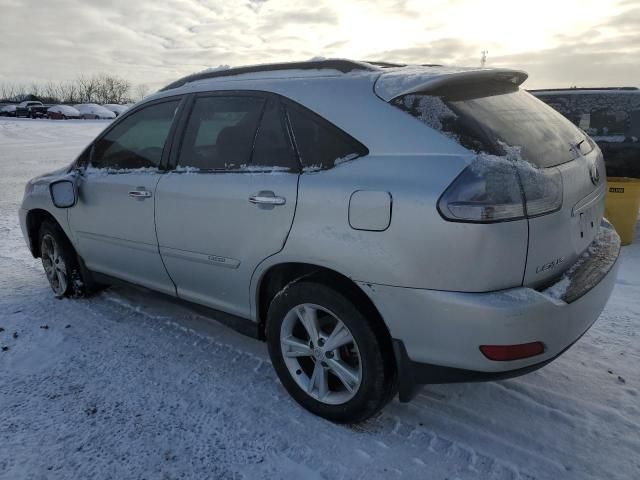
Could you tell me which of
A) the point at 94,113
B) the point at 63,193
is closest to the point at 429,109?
the point at 63,193

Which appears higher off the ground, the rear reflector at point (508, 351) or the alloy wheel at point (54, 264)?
the rear reflector at point (508, 351)

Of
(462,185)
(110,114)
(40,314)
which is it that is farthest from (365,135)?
(110,114)

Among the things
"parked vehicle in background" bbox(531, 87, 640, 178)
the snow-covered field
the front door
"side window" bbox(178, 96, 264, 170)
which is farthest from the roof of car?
"parked vehicle in background" bbox(531, 87, 640, 178)

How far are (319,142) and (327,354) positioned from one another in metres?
1.07

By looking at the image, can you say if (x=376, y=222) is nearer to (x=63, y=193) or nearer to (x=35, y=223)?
(x=63, y=193)

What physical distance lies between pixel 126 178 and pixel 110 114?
4490cm

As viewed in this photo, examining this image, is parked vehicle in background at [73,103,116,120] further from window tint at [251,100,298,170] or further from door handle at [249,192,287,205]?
door handle at [249,192,287,205]

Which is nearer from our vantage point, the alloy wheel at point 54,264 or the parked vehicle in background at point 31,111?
the alloy wheel at point 54,264

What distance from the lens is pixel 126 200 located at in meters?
3.50

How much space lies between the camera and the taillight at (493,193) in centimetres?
202

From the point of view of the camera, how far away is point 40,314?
4082 mm

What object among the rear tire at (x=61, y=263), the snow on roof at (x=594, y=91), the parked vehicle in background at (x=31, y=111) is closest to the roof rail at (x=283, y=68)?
the rear tire at (x=61, y=263)

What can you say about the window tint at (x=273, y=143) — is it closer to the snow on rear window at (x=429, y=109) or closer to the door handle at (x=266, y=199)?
the door handle at (x=266, y=199)

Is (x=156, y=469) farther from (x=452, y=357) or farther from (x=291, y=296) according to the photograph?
(x=452, y=357)
